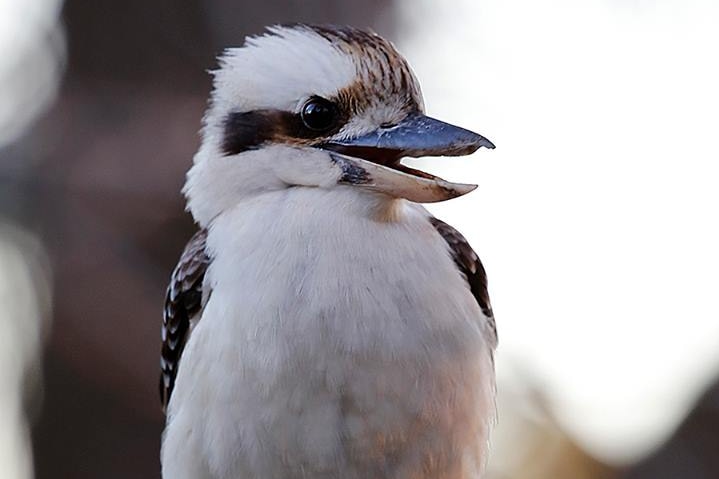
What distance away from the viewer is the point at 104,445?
12.7ft

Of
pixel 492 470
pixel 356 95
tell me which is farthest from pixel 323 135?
pixel 492 470

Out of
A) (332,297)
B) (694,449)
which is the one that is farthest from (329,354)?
(694,449)

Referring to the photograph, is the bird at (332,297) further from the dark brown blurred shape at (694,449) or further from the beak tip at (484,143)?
the dark brown blurred shape at (694,449)

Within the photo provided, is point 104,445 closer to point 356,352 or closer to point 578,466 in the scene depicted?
point 578,466

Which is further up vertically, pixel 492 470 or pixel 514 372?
pixel 514 372

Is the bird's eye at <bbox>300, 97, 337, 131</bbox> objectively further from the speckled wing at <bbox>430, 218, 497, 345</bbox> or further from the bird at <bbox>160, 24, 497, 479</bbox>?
the speckled wing at <bbox>430, 218, 497, 345</bbox>

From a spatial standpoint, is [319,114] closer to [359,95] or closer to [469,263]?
[359,95]

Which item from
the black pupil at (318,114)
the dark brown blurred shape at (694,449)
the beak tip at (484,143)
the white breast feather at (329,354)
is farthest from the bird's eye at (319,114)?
the dark brown blurred shape at (694,449)

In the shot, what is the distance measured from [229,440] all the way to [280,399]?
0.39ft

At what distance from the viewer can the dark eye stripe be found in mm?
1913

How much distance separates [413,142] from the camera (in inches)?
71.9

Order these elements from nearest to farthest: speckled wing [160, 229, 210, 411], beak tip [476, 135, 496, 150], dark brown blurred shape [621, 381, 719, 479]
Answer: beak tip [476, 135, 496, 150]
speckled wing [160, 229, 210, 411]
dark brown blurred shape [621, 381, 719, 479]

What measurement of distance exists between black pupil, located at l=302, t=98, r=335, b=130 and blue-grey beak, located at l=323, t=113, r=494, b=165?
4 centimetres

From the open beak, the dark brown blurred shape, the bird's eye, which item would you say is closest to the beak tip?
the open beak
